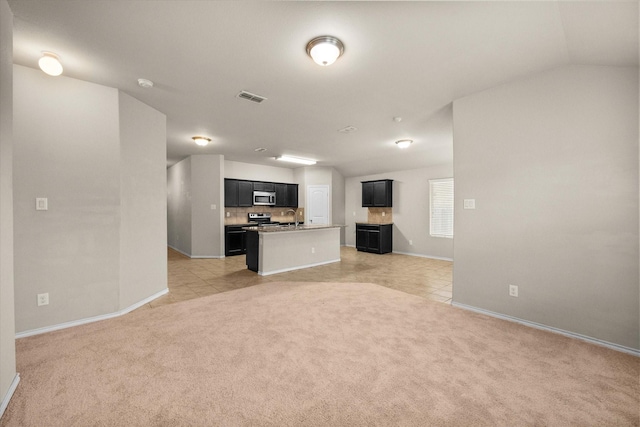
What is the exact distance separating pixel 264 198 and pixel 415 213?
4.64m

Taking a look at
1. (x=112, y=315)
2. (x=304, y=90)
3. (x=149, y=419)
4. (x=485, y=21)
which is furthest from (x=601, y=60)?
(x=112, y=315)

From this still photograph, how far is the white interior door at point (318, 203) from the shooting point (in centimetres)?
880

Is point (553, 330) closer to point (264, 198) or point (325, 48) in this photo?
point (325, 48)

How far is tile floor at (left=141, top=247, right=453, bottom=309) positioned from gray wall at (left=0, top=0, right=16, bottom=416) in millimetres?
1745

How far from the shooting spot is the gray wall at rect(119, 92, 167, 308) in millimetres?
3256

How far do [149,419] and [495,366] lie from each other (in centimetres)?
253

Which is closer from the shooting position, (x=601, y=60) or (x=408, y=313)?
(x=601, y=60)

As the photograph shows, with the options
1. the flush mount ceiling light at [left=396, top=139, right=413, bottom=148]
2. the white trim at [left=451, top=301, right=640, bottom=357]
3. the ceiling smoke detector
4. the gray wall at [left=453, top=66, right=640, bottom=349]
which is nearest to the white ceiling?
the gray wall at [left=453, top=66, right=640, bottom=349]

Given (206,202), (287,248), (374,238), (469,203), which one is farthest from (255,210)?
(469,203)

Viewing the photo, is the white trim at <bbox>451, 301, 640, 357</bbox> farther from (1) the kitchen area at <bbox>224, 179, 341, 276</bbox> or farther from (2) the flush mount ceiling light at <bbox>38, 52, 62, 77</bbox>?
(2) the flush mount ceiling light at <bbox>38, 52, 62, 77</bbox>

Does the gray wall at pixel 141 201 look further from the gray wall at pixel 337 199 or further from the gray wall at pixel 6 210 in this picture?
the gray wall at pixel 337 199

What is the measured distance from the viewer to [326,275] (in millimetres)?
5180

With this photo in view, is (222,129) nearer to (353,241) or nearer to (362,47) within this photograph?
(362,47)

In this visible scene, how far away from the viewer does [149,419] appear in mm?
1574
